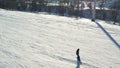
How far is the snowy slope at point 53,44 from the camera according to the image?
44.3 feet

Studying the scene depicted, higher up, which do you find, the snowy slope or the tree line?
the tree line

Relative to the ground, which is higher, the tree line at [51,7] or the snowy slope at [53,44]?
the tree line at [51,7]

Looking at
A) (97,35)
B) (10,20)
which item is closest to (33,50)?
(97,35)

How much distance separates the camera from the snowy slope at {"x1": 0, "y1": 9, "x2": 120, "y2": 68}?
13.5 meters

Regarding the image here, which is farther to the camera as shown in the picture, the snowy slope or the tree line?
the tree line

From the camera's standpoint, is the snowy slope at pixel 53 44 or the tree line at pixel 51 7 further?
the tree line at pixel 51 7

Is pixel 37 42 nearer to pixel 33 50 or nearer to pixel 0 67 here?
pixel 33 50

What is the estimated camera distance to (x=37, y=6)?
45.5m

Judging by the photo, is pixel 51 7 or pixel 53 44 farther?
pixel 51 7

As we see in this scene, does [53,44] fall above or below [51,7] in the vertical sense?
below

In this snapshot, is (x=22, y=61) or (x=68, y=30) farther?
(x=68, y=30)

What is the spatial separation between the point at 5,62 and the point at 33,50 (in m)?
3.25

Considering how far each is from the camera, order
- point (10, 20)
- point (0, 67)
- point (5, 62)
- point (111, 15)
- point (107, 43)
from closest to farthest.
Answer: point (0, 67)
point (5, 62)
point (107, 43)
point (10, 20)
point (111, 15)

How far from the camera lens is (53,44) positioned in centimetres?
1764
